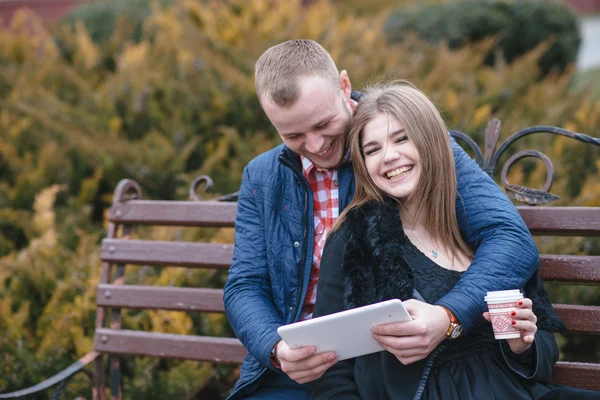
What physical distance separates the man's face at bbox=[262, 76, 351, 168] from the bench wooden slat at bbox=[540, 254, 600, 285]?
91 cm

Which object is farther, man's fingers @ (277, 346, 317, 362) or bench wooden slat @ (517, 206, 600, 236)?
bench wooden slat @ (517, 206, 600, 236)

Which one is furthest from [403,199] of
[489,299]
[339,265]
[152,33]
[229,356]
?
[152,33]

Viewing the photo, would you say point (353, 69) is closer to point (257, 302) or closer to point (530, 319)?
point (257, 302)

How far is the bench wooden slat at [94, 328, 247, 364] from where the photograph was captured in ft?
10.2

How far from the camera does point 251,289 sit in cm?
263

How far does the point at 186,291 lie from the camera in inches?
126

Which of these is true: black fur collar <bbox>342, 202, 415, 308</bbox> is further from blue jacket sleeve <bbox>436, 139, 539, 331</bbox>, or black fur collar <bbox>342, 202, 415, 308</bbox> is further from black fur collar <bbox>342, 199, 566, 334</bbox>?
blue jacket sleeve <bbox>436, 139, 539, 331</bbox>

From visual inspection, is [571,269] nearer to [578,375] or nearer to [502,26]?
[578,375]

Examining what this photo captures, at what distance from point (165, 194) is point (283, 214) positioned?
7.75ft

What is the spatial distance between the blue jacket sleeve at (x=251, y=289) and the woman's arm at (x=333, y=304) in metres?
0.19

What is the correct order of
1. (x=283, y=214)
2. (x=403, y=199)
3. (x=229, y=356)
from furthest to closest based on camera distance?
(x=229, y=356) → (x=283, y=214) → (x=403, y=199)

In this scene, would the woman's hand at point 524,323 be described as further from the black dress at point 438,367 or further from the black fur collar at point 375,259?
the black fur collar at point 375,259

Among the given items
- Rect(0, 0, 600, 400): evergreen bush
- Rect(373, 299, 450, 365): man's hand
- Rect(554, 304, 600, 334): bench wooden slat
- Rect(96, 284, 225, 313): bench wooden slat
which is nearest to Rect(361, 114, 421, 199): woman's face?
Rect(373, 299, 450, 365): man's hand

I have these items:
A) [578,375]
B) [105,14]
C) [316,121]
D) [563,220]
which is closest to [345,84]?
[316,121]
